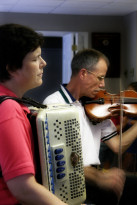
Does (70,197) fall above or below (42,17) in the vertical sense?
below

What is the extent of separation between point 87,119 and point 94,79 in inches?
10.0

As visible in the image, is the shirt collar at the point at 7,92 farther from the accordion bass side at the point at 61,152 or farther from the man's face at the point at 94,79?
the man's face at the point at 94,79

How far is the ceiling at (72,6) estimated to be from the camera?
5750mm

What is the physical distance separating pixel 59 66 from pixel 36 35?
18.7 feet

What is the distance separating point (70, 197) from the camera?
4.63 feet

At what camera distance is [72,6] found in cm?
607

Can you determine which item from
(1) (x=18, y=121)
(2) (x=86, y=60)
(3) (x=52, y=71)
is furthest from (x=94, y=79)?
(3) (x=52, y=71)

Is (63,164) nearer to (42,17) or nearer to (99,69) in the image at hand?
(99,69)

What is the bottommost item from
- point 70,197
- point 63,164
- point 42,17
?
point 70,197

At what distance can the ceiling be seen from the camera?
5.75 m

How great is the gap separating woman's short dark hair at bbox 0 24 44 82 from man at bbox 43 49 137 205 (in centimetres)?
70

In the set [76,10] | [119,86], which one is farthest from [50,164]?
[76,10]

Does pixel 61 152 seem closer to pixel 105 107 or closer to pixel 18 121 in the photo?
pixel 18 121

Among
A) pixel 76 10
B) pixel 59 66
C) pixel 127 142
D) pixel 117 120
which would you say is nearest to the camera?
pixel 127 142
